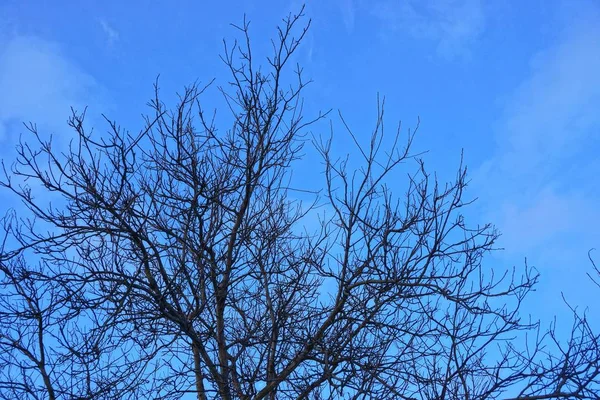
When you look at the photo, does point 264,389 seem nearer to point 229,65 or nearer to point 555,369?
point 555,369

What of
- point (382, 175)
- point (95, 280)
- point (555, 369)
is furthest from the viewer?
point (382, 175)

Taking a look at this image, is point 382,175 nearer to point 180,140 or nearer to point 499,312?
point 499,312

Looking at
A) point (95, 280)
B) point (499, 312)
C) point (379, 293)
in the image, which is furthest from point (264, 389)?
point (499, 312)

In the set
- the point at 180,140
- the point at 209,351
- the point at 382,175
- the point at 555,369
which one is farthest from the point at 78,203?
the point at 555,369

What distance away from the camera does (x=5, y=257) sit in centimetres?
437

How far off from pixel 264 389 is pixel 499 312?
1992mm

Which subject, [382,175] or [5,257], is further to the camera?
[382,175]

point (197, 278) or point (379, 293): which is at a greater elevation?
point (197, 278)

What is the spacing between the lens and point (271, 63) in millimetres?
5324

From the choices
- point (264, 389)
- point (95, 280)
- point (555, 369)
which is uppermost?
point (95, 280)

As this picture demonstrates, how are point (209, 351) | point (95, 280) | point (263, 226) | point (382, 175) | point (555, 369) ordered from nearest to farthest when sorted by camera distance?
point (555, 369) → point (95, 280) → point (382, 175) → point (209, 351) → point (263, 226)

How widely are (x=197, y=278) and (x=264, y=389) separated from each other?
1.14 m

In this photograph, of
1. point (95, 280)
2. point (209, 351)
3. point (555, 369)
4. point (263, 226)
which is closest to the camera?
point (555, 369)

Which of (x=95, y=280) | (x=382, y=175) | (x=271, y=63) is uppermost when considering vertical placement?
(x=271, y=63)
